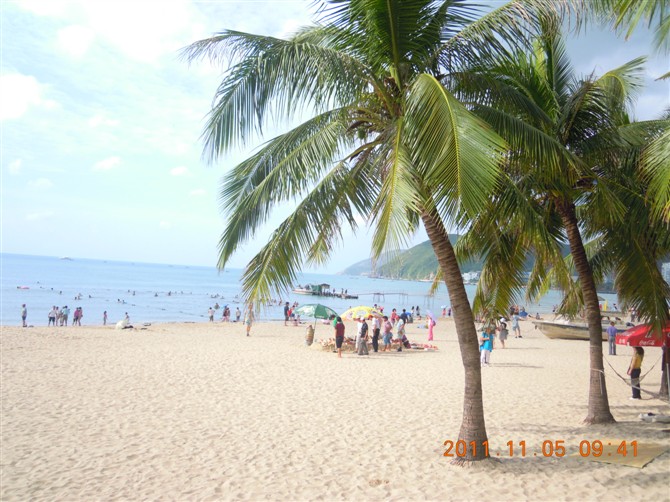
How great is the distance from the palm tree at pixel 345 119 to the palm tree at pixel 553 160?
30.6 inches

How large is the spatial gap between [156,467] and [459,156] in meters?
5.41

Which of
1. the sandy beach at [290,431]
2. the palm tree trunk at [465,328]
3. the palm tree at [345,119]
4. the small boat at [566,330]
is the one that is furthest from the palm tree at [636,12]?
the small boat at [566,330]

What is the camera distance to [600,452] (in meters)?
6.31

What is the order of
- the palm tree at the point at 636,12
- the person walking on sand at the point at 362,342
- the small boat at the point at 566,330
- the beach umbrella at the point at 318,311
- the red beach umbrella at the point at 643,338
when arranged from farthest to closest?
the small boat at the point at 566,330, the beach umbrella at the point at 318,311, the person walking on sand at the point at 362,342, the red beach umbrella at the point at 643,338, the palm tree at the point at 636,12

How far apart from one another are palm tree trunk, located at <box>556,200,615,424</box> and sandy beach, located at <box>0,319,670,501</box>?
0.33 m

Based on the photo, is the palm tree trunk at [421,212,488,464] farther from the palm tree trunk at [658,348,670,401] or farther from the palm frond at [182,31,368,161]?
the palm tree trunk at [658,348,670,401]

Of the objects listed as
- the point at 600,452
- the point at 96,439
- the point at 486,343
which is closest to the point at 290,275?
the point at 96,439

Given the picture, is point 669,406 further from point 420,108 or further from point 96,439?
point 96,439

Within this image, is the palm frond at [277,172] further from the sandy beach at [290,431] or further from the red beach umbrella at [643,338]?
the red beach umbrella at [643,338]

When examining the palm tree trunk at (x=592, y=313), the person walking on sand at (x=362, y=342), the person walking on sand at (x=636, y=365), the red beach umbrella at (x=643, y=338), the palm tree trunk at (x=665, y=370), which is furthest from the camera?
the person walking on sand at (x=362, y=342)

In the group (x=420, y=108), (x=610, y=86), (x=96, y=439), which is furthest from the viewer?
(x=610, y=86)

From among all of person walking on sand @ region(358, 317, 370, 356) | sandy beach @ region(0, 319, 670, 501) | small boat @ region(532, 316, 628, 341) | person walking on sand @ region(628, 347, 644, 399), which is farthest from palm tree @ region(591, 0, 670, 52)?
small boat @ region(532, 316, 628, 341)

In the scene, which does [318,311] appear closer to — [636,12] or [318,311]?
[318,311]
